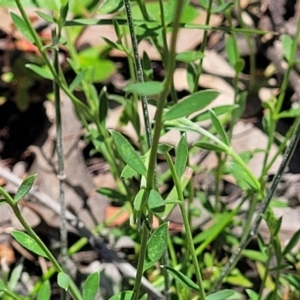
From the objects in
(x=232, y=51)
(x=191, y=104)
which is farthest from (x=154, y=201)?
(x=232, y=51)

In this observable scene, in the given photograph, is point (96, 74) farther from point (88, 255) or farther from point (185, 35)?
point (88, 255)

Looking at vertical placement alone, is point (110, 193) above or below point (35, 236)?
below

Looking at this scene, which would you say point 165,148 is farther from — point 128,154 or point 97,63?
point 97,63

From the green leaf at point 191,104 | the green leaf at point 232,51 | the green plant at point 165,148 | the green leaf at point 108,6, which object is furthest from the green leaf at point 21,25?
the green leaf at point 191,104

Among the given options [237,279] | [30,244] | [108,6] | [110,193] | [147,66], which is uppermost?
[108,6]

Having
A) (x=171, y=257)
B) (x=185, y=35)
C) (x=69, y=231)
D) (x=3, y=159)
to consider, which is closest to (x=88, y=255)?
(x=69, y=231)

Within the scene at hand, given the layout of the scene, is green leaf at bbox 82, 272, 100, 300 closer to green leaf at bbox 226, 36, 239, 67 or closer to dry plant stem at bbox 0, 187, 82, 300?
dry plant stem at bbox 0, 187, 82, 300

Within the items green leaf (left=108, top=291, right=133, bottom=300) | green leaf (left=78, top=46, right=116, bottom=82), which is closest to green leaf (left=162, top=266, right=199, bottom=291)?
green leaf (left=108, top=291, right=133, bottom=300)
